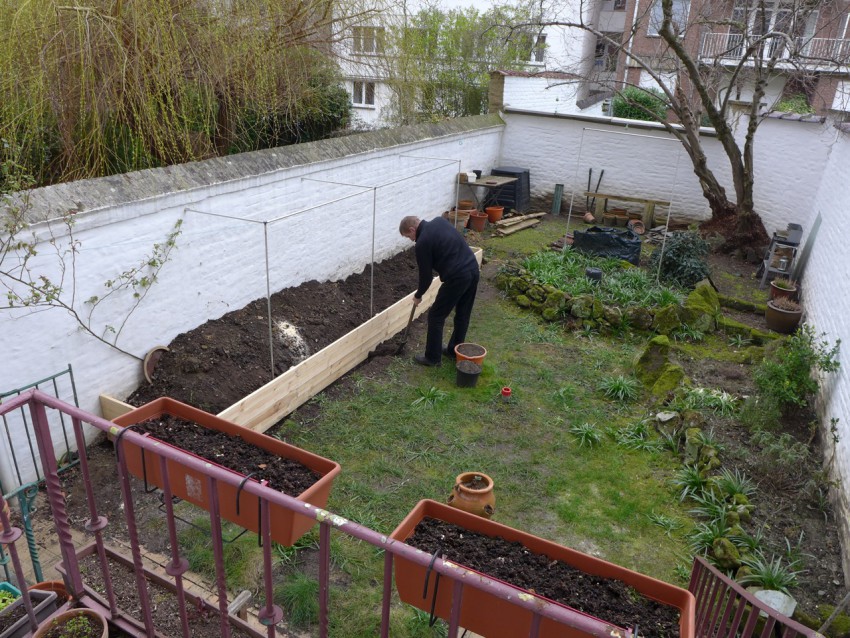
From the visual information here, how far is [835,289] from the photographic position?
6.77m

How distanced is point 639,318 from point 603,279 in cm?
136

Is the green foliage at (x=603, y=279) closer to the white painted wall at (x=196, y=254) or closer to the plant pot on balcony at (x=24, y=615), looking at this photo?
the white painted wall at (x=196, y=254)

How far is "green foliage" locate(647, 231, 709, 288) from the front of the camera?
31.7ft

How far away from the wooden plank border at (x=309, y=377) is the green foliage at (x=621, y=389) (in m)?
2.68

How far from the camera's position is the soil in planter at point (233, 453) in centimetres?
370

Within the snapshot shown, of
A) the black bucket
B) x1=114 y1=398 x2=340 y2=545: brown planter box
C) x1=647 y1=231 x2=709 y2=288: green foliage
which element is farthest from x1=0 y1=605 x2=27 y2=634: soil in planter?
x1=647 y1=231 x2=709 y2=288: green foliage

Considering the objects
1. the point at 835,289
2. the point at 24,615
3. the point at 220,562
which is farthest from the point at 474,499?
the point at 835,289

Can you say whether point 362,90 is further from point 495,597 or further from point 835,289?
point 495,597

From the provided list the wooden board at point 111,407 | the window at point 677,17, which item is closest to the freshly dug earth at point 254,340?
the wooden board at point 111,407

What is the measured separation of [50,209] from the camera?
14.5 feet

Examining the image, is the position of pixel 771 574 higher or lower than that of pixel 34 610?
lower

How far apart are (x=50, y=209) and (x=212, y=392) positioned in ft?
6.60

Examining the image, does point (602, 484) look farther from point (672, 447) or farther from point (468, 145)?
point (468, 145)

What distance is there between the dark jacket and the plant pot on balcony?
4.57 m
